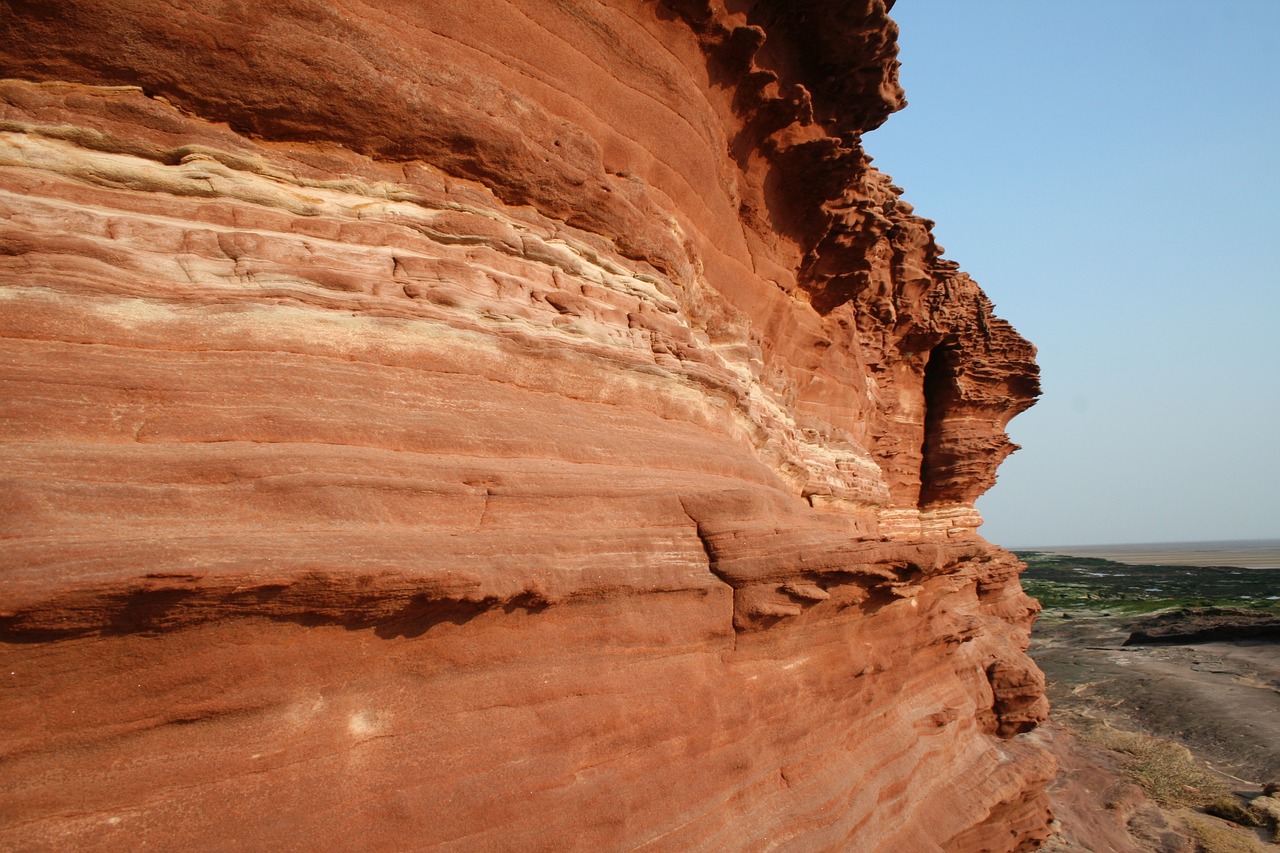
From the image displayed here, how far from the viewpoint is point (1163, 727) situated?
59.9 ft

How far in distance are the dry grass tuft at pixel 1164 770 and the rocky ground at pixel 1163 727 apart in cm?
3

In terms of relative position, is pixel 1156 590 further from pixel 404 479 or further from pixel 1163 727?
pixel 404 479

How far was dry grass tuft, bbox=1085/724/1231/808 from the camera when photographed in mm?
13695

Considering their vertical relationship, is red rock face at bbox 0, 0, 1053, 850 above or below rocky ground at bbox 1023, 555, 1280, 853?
above

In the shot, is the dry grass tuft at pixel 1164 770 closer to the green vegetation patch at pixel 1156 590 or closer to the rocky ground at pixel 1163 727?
the rocky ground at pixel 1163 727

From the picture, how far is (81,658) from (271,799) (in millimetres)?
1019

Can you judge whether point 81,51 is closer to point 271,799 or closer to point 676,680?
point 271,799

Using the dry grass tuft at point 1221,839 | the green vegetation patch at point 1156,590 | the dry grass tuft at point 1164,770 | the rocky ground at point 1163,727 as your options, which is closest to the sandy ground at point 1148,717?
the rocky ground at point 1163,727

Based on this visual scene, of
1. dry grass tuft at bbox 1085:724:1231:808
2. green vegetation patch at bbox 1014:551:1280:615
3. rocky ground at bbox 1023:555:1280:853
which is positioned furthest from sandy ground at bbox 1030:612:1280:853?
green vegetation patch at bbox 1014:551:1280:615

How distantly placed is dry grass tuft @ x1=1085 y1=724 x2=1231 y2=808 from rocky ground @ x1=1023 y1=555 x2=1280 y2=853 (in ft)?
0.11

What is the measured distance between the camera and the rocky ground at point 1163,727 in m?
12.2

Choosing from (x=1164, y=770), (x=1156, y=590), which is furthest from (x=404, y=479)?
(x=1156, y=590)

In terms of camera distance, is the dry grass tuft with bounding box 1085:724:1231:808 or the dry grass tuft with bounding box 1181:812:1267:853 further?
the dry grass tuft with bounding box 1085:724:1231:808

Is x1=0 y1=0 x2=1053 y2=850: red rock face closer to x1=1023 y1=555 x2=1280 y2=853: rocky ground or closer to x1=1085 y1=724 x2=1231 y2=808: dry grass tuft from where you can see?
x1=1023 y1=555 x2=1280 y2=853: rocky ground
